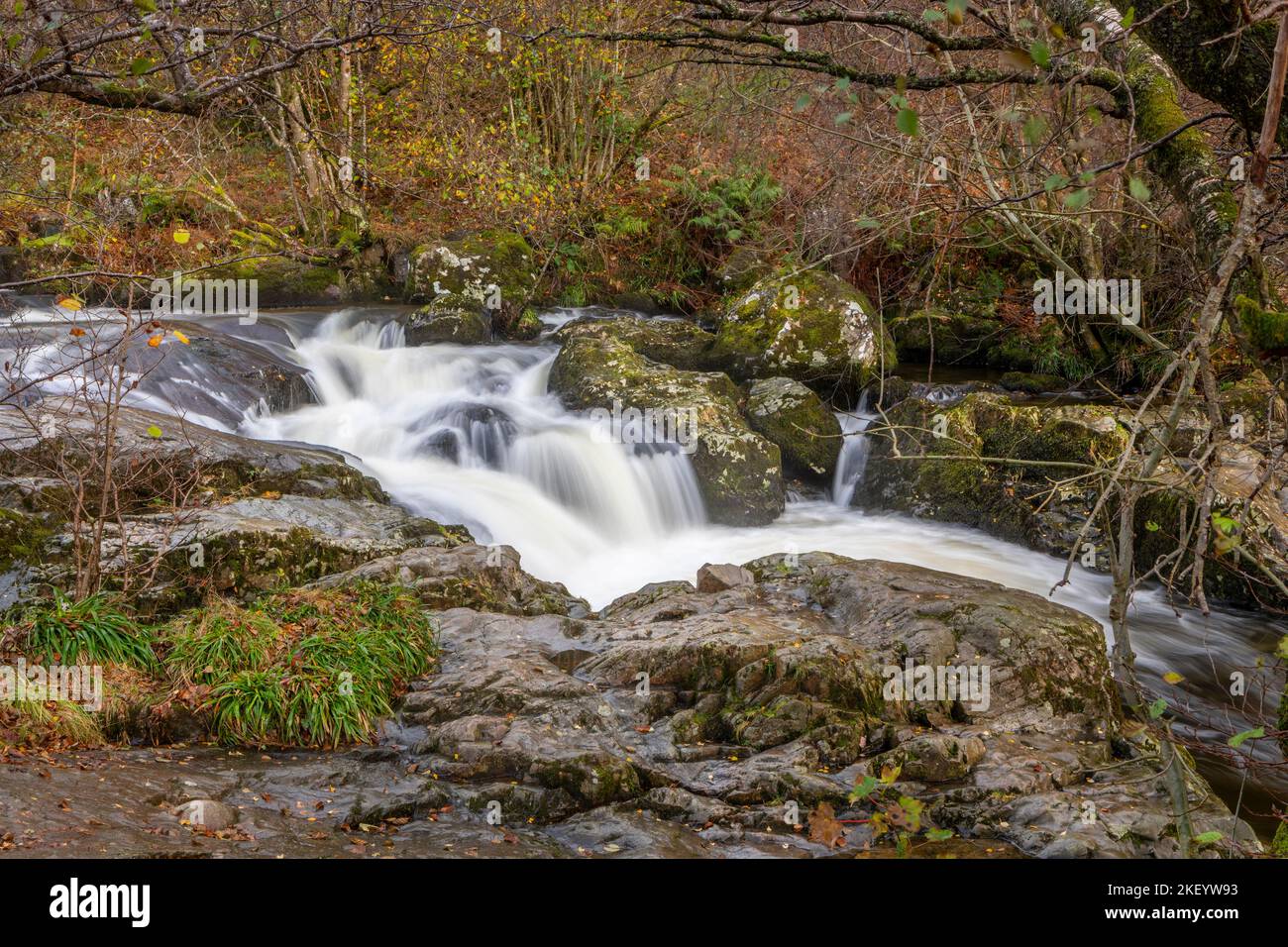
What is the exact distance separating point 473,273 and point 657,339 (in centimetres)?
376

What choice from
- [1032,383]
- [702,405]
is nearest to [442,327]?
[702,405]

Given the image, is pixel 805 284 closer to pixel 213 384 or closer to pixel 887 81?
pixel 213 384

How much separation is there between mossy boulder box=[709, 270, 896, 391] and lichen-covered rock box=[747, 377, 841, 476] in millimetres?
1052

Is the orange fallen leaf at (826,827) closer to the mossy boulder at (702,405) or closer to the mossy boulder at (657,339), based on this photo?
the mossy boulder at (702,405)

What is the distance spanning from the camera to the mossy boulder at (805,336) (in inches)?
552

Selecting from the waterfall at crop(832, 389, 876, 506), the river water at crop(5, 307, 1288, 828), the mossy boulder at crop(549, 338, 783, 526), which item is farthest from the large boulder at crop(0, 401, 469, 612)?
the waterfall at crop(832, 389, 876, 506)

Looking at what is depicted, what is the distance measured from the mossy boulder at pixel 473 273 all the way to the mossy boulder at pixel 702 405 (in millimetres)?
2889

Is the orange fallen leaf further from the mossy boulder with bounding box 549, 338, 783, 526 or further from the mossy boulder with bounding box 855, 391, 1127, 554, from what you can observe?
the mossy boulder with bounding box 549, 338, 783, 526

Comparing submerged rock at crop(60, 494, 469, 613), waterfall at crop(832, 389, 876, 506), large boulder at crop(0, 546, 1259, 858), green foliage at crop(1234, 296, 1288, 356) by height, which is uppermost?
green foliage at crop(1234, 296, 1288, 356)

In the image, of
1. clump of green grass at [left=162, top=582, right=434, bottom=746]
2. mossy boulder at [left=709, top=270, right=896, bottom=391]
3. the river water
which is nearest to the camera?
clump of green grass at [left=162, top=582, right=434, bottom=746]

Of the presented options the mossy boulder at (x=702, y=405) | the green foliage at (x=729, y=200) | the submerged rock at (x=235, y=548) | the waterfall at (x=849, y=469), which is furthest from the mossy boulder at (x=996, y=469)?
the green foliage at (x=729, y=200)

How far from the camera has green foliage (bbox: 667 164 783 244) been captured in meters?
18.1

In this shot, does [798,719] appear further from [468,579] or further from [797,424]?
[797,424]

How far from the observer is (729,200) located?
18609 millimetres
